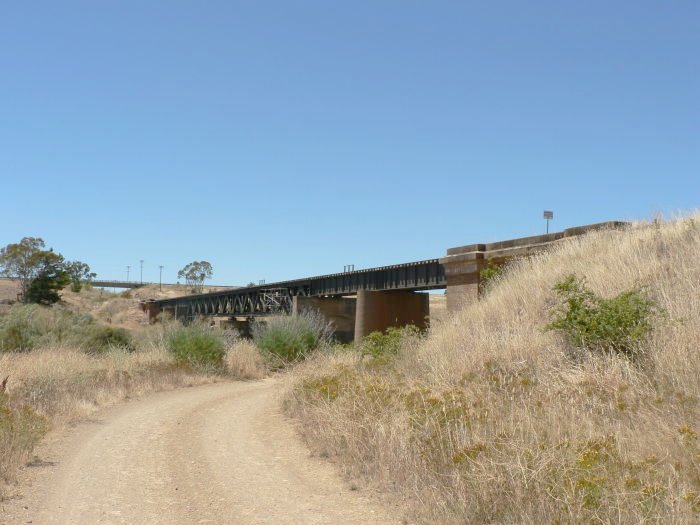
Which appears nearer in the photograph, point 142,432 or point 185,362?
point 142,432

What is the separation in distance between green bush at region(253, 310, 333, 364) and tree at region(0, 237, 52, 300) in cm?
7111

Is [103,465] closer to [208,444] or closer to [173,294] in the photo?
[208,444]

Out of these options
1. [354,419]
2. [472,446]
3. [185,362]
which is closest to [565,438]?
[472,446]

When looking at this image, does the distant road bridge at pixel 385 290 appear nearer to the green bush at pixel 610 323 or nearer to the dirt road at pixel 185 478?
the green bush at pixel 610 323

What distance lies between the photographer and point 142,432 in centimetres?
1164

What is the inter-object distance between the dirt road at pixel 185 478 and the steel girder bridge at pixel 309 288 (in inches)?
845

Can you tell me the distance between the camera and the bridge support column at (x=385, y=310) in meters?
39.2

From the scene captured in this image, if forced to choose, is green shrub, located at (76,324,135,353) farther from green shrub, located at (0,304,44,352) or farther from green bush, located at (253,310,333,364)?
green bush, located at (253,310,333,364)

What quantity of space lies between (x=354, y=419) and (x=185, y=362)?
12.2 meters

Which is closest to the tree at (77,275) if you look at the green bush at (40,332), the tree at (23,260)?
the tree at (23,260)

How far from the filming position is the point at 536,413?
766 centimetres

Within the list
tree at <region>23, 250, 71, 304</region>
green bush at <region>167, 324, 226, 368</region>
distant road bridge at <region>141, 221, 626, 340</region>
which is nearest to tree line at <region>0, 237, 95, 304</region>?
tree at <region>23, 250, 71, 304</region>

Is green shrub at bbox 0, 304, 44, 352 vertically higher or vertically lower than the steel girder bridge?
lower

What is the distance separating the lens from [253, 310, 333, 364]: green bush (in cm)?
2369
